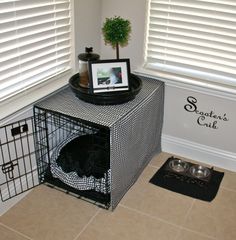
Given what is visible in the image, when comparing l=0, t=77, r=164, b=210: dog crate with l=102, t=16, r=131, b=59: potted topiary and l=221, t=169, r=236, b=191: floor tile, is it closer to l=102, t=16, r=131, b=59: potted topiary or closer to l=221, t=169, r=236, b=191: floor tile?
l=102, t=16, r=131, b=59: potted topiary

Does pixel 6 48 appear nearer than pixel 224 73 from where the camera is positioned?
Yes

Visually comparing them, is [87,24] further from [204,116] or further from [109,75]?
[204,116]

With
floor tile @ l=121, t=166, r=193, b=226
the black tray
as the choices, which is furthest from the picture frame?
floor tile @ l=121, t=166, r=193, b=226

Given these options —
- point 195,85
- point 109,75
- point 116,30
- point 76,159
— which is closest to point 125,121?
point 109,75

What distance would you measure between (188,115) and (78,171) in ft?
3.04

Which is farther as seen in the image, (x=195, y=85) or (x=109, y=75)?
(x=195, y=85)

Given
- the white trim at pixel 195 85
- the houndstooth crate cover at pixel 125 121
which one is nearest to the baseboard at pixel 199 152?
the houndstooth crate cover at pixel 125 121

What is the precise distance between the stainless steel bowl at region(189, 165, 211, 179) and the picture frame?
0.79m

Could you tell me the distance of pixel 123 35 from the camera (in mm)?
2369

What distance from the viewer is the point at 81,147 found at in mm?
2537

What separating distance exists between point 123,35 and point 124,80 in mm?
282

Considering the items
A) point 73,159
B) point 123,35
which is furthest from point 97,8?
point 73,159

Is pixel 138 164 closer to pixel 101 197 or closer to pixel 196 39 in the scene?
pixel 101 197

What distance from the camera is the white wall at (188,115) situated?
8.56 ft
